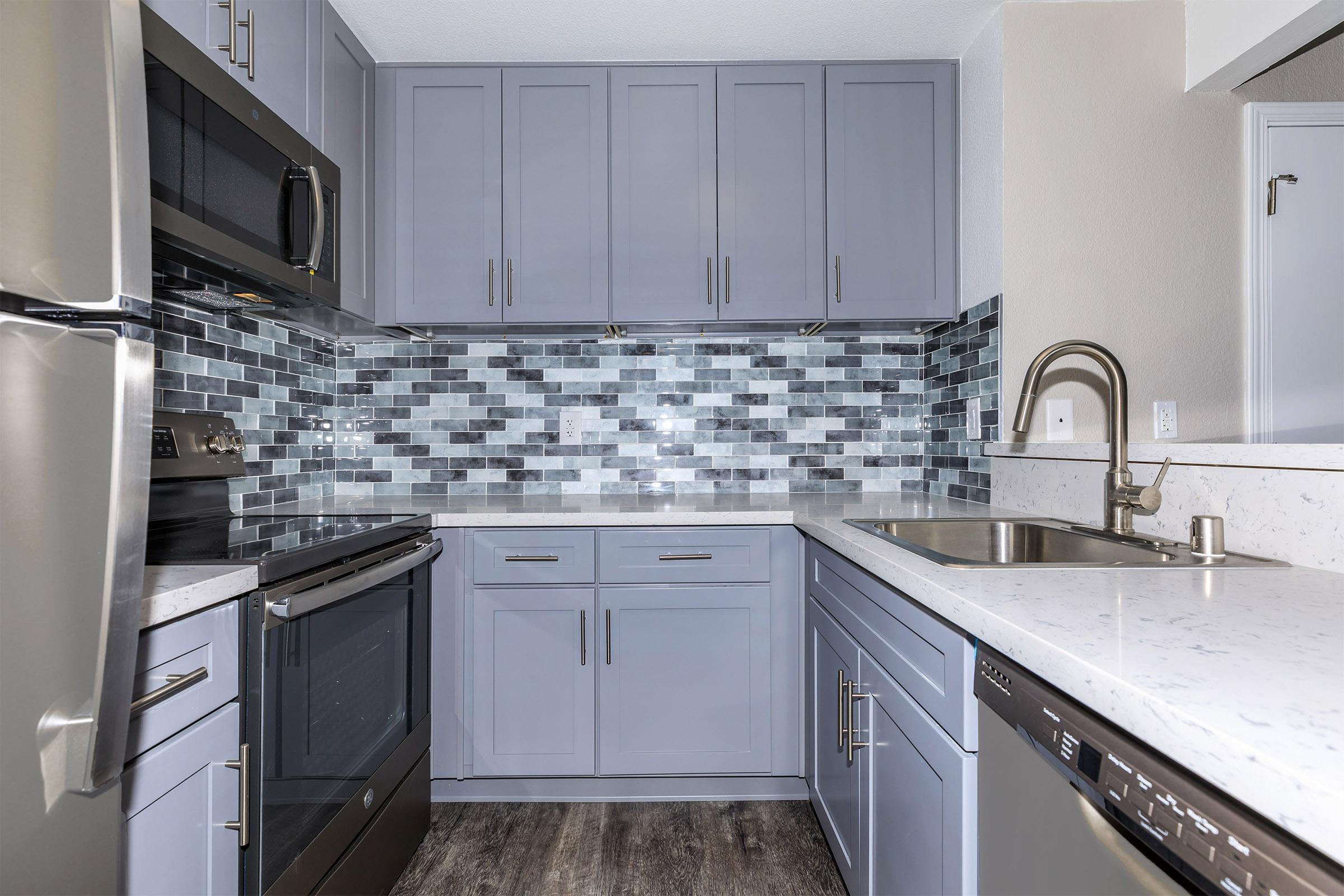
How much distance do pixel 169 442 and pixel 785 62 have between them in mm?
2146

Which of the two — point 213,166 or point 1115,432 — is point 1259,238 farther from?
point 213,166

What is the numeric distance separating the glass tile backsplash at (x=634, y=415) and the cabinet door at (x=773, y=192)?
1.12 ft

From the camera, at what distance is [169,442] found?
5.23 ft

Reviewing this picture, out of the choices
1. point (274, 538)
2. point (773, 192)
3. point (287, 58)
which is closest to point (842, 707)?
point (274, 538)

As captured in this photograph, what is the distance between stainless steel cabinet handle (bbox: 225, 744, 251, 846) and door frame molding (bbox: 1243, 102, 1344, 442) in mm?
2531

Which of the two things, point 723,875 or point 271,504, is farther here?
point 271,504

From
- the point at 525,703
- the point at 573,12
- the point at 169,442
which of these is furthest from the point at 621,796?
the point at 573,12

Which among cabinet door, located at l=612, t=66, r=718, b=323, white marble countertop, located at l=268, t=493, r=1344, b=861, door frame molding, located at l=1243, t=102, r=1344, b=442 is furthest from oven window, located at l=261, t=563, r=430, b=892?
door frame molding, located at l=1243, t=102, r=1344, b=442

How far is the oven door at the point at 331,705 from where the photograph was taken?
3.71ft

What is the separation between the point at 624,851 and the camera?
1788 millimetres

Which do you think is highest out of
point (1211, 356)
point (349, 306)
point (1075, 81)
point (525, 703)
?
point (1075, 81)

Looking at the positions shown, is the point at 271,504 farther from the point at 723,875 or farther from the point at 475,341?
the point at 723,875

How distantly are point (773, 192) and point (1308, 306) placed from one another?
5.23ft

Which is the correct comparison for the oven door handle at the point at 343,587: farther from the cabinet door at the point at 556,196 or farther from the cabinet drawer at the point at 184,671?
the cabinet door at the point at 556,196
